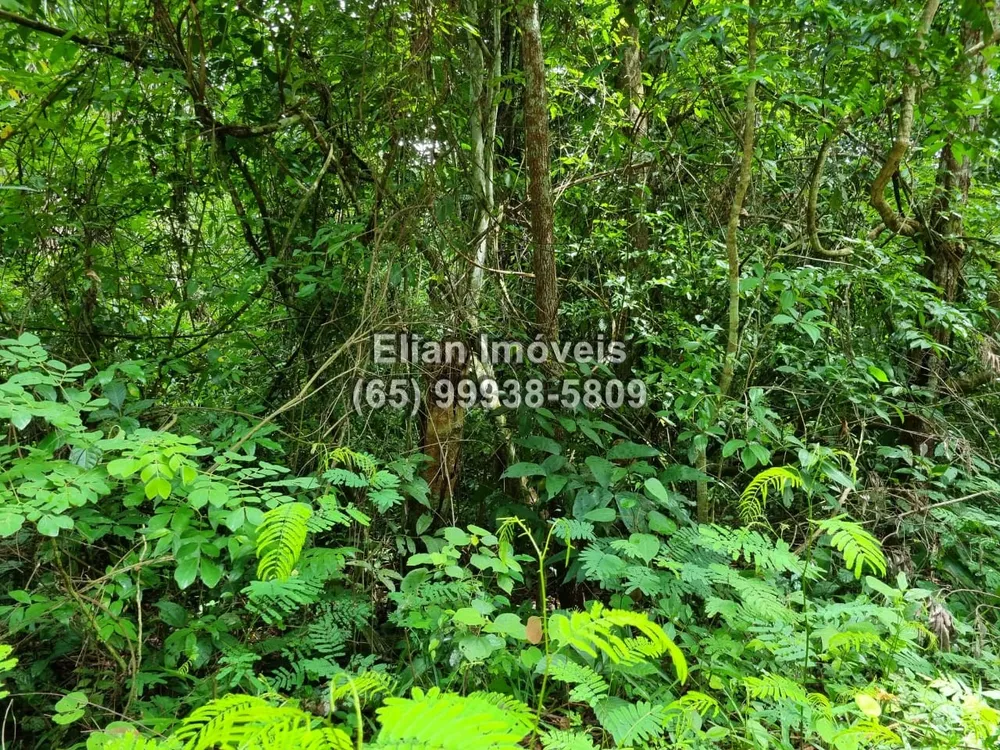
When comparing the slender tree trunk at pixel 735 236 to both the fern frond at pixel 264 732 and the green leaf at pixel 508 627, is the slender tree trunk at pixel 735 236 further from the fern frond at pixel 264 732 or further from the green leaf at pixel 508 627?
Answer: the fern frond at pixel 264 732

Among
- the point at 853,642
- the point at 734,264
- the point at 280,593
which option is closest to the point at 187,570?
the point at 280,593

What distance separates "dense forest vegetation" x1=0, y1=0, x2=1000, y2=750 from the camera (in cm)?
162

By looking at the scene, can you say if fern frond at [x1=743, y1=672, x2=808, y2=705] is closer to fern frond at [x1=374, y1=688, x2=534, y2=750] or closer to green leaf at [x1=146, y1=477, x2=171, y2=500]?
fern frond at [x1=374, y1=688, x2=534, y2=750]

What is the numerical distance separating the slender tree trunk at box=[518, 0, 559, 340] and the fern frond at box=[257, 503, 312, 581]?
5.18ft

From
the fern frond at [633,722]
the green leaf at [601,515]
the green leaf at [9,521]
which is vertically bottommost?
the fern frond at [633,722]

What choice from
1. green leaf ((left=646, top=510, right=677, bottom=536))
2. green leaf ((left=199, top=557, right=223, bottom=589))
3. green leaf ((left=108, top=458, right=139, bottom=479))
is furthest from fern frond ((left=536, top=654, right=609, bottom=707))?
green leaf ((left=108, top=458, right=139, bottom=479))

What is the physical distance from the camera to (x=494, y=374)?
2.79 m

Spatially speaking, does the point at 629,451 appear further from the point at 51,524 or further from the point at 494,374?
the point at 51,524

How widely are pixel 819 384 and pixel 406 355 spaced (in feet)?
6.69

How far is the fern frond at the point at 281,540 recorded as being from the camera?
130 cm

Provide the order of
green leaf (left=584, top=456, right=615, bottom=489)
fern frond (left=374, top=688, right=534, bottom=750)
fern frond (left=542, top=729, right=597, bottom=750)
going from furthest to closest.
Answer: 1. green leaf (left=584, top=456, right=615, bottom=489)
2. fern frond (left=542, top=729, right=597, bottom=750)
3. fern frond (left=374, top=688, right=534, bottom=750)

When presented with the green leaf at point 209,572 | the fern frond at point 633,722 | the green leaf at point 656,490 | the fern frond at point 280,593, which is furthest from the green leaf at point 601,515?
the green leaf at point 209,572

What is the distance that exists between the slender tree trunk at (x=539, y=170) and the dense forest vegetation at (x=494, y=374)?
0.08 feet

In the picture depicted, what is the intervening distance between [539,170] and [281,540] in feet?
6.59
